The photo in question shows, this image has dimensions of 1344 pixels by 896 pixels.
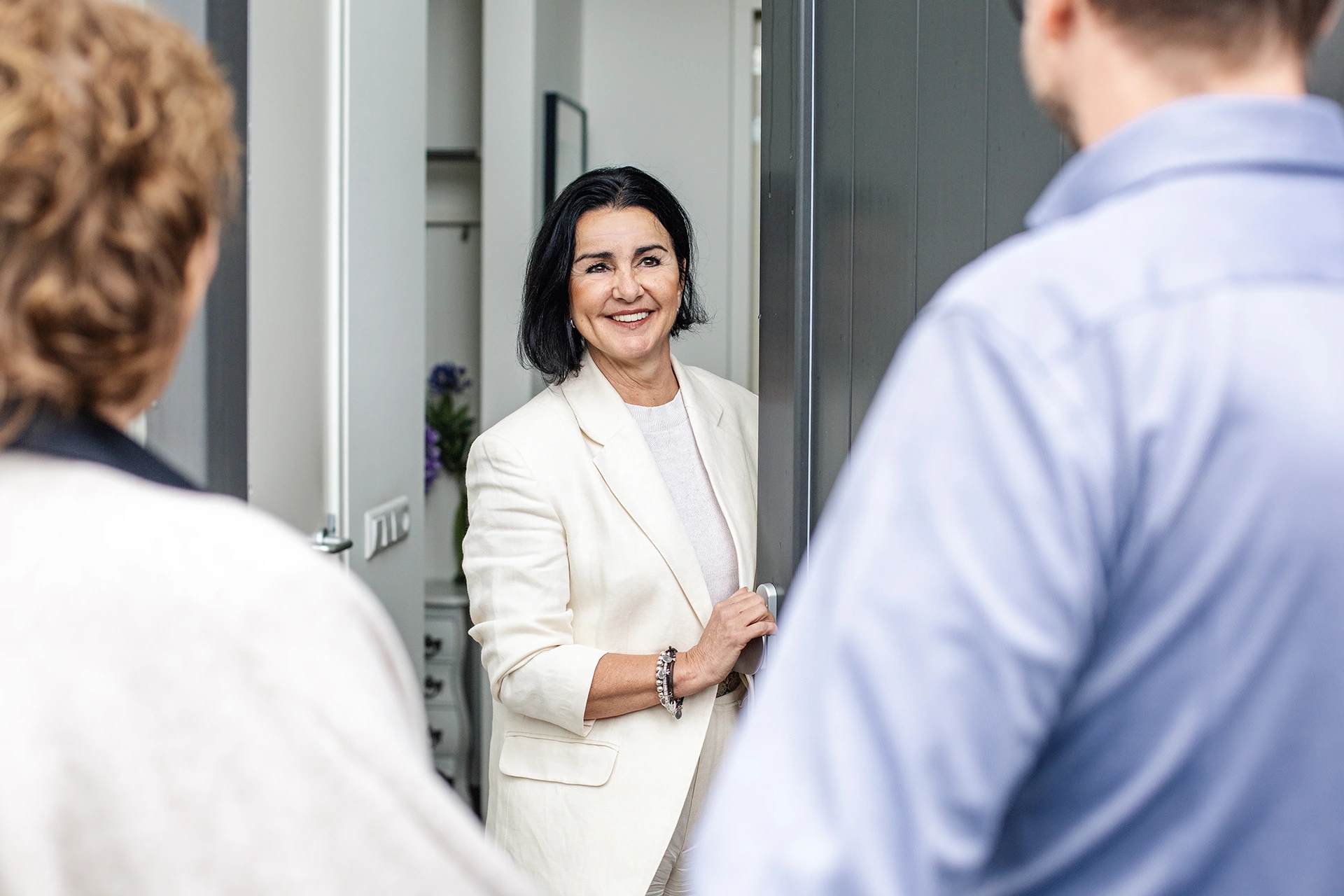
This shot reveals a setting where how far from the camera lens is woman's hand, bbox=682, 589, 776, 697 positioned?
153 centimetres

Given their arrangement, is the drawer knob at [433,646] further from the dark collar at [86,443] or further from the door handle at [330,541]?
the dark collar at [86,443]

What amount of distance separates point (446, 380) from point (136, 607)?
3.00 metres

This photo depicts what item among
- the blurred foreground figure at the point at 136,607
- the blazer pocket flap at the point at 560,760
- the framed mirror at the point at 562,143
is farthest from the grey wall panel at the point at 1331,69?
the framed mirror at the point at 562,143

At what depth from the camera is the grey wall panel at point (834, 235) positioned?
4.19ft

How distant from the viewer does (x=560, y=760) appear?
1608mm

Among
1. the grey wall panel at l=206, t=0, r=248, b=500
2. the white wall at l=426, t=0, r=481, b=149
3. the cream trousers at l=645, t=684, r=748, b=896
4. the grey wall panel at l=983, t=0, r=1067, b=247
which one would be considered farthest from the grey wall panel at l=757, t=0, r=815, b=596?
the white wall at l=426, t=0, r=481, b=149

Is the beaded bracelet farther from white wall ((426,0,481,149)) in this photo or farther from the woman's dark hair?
white wall ((426,0,481,149))

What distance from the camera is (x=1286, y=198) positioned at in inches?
19.5

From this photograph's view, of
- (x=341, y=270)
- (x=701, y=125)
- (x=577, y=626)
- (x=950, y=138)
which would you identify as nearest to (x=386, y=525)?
(x=341, y=270)

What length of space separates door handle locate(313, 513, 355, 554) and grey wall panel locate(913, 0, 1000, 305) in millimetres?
1184

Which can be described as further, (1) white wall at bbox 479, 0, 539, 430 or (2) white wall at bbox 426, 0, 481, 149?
(2) white wall at bbox 426, 0, 481, 149

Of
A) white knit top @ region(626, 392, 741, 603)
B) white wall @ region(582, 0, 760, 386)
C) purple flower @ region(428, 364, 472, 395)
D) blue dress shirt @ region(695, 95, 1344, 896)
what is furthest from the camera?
white wall @ region(582, 0, 760, 386)

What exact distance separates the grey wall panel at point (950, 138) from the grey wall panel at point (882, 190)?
0.02 meters

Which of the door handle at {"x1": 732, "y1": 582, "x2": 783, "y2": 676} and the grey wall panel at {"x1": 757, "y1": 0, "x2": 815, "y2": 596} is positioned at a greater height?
the grey wall panel at {"x1": 757, "y1": 0, "x2": 815, "y2": 596}
